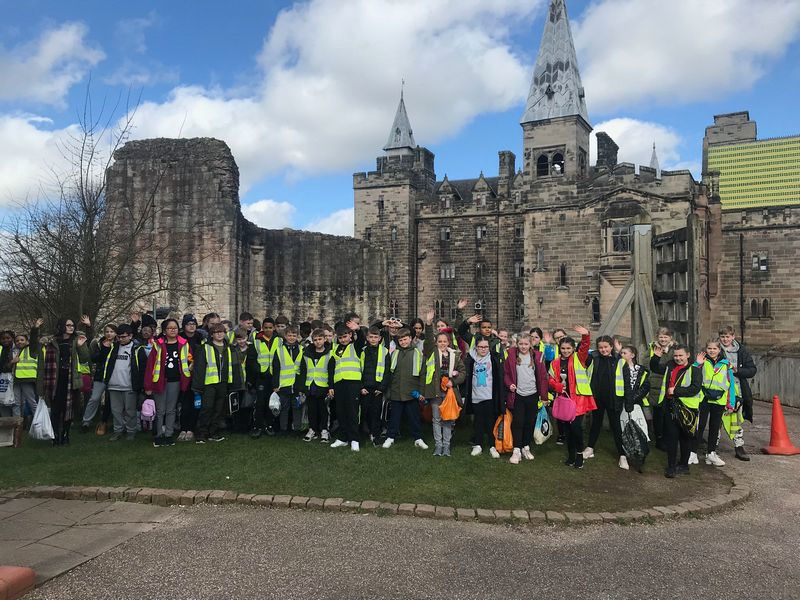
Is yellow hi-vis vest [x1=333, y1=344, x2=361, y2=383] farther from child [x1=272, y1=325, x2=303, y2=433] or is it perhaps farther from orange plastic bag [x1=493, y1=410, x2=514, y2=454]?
orange plastic bag [x1=493, y1=410, x2=514, y2=454]

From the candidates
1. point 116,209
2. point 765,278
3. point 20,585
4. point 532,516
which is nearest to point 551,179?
point 765,278

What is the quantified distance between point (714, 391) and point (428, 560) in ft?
17.3

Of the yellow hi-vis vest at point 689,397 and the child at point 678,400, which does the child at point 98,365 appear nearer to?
the child at point 678,400

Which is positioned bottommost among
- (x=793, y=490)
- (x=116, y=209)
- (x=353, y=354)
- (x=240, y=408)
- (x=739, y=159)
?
(x=793, y=490)

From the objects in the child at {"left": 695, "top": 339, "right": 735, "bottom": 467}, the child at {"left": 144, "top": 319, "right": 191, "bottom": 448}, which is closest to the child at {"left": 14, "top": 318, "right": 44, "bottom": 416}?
the child at {"left": 144, "top": 319, "right": 191, "bottom": 448}

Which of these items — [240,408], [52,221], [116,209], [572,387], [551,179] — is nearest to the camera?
[572,387]

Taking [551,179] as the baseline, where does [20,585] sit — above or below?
below

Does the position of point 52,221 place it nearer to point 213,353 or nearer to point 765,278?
point 213,353

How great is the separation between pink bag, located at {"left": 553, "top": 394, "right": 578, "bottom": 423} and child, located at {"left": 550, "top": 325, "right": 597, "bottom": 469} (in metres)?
0.07

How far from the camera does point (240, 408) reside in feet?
31.8

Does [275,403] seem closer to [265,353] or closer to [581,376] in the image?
[265,353]

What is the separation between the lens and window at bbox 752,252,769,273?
3191 centimetres

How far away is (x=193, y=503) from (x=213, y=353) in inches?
122

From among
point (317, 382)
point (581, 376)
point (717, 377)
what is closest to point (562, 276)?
point (717, 377)
